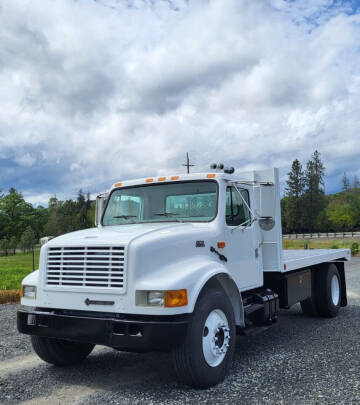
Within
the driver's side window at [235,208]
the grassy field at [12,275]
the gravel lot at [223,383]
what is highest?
the driver's side window at [235,208]

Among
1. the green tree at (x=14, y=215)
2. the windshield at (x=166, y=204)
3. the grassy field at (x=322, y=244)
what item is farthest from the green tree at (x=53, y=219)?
the windshield at (x=166, y=204)

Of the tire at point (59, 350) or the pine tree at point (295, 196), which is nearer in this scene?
the tire at point (59, 350)

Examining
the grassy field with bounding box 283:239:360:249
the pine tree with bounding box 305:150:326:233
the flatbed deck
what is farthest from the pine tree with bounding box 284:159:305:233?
the flatbed deck

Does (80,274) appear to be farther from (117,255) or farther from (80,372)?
(80,372)

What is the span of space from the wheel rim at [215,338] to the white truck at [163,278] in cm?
1

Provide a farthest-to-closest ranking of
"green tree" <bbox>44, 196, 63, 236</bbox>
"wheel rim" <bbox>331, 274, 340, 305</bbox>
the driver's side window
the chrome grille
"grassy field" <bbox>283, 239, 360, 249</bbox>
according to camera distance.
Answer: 1. "green tree" <bbox>44, 196, 63, 236</bbox>
2. "grassy field" <bbox>283, 239, 360, 249</bbox>
3. "wheel rim" <bbox>331, 274, 340, 305</bbox>
4. the driver's side window
5. the chrome grille

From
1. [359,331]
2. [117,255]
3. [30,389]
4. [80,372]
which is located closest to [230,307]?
[117,255]

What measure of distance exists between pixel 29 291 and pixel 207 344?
2.14 meters

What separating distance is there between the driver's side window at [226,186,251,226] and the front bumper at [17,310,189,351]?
183 centimetres

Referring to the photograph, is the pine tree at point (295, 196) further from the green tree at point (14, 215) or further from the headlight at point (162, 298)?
the headlight at point (162, 298)

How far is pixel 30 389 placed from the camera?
4922mm

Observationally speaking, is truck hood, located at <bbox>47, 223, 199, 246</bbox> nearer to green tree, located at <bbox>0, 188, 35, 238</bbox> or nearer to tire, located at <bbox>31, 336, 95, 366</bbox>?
tire, located at <bbox>31, 336, 95, 366</bbox>

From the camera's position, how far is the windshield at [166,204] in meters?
5.79

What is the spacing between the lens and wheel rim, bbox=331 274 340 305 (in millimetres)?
9078
